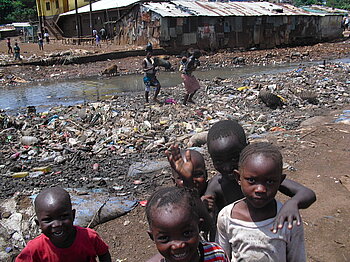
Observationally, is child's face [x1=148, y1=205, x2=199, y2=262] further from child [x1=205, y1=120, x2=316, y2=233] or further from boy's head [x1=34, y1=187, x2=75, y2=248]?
boy's head [x1=34, y1=187, x2=75, y2=248]

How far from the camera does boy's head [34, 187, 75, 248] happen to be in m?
1.83

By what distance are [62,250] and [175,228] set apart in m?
0.91

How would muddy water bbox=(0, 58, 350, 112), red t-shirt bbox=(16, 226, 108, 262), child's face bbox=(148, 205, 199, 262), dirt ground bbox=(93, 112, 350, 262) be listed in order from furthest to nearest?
muddy water bbox=(0, 58, 350, 112) → dirt ground bbox=(93, 112, 350, 262) → red t-shirt bbox=(16, 226, 108, 262) → child's face bbox=(148, 205, 199, 262)

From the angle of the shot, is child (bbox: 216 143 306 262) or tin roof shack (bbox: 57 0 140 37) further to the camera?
tin roof shack (bbox: 57 0 140 37)

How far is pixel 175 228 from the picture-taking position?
1263 millimetres

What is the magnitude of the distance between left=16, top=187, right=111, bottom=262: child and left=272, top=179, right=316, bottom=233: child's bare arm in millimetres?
1053

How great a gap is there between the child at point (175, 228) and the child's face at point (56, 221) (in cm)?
73

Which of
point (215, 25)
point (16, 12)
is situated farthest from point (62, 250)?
point (16, 12)

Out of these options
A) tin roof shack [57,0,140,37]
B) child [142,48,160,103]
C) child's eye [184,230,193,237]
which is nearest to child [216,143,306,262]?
child's eye [184,230,193,237]

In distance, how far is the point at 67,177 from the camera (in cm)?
439

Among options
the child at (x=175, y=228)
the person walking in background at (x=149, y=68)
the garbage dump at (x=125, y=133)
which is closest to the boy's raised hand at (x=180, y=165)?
the child at (x=175, y=228)

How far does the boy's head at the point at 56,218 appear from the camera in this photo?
1835mm

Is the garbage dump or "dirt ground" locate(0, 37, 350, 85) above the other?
"dirt ground" locate(0, 37, 350, 85)

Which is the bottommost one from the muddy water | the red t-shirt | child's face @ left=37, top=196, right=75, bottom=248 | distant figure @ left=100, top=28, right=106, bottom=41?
the muddy water
